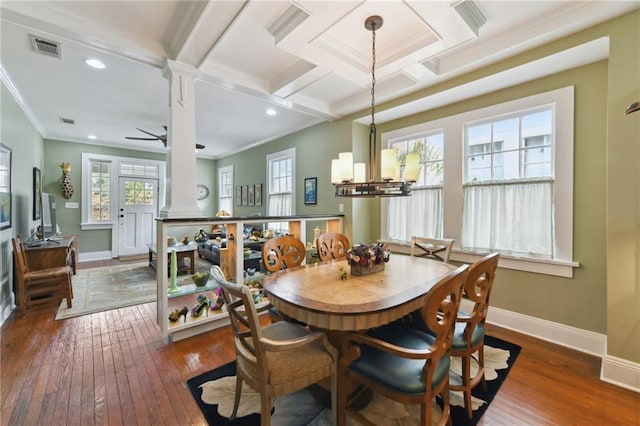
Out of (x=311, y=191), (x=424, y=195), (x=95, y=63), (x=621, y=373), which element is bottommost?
(x=621, y=373)

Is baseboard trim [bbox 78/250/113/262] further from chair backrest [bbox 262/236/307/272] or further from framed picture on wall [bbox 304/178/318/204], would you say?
chair backrest [bbox 262/236/307/272]

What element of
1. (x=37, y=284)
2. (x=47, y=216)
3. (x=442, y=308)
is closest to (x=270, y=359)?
(x=442, y=308)

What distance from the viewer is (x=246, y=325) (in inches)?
52.2

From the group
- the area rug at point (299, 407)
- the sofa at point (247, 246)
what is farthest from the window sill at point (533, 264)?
the sofa at point (247, 246)

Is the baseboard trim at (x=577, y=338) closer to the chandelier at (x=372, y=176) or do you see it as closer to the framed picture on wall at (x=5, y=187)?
the chandelier at (x=372, y=176)

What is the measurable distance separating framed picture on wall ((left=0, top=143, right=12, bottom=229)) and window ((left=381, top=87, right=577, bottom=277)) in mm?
4728

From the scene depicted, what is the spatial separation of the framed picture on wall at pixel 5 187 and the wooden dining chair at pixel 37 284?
9.5 inches

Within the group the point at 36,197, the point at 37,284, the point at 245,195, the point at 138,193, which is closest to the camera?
the point at 37,284

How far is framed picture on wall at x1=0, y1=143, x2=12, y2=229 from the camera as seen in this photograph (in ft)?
9.74

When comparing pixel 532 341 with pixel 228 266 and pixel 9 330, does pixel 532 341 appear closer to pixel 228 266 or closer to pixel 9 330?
pixel 228 266

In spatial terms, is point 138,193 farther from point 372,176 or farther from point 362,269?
point 362,269

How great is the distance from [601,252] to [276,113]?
4114 millimetres

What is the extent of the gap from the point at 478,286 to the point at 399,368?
0.69 m

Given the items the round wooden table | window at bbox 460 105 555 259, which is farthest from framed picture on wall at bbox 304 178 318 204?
the round wooden table
